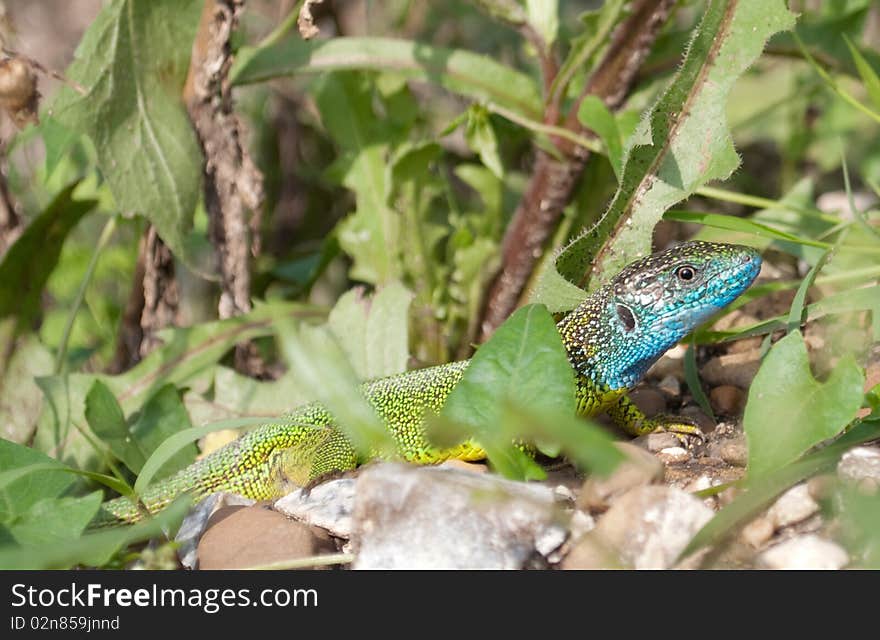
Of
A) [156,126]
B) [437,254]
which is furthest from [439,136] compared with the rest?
[156,126]

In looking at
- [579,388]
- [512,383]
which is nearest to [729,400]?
[579,388]

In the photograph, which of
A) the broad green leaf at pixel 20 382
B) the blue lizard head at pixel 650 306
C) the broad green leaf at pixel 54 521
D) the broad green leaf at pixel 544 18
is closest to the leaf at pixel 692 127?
the blue lizard head at pixel 650 306

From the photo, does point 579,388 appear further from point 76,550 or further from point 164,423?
point 76,550

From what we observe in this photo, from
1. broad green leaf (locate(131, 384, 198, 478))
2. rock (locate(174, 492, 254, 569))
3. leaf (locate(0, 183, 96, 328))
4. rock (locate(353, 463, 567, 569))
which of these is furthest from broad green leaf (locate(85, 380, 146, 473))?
rock (locate(353, 463, 567, 569))

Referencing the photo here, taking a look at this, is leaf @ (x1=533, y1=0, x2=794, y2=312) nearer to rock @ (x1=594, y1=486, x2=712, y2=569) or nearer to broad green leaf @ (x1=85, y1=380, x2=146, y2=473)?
rock @ (x1=594, y1=486, x2=712, y2=569)
